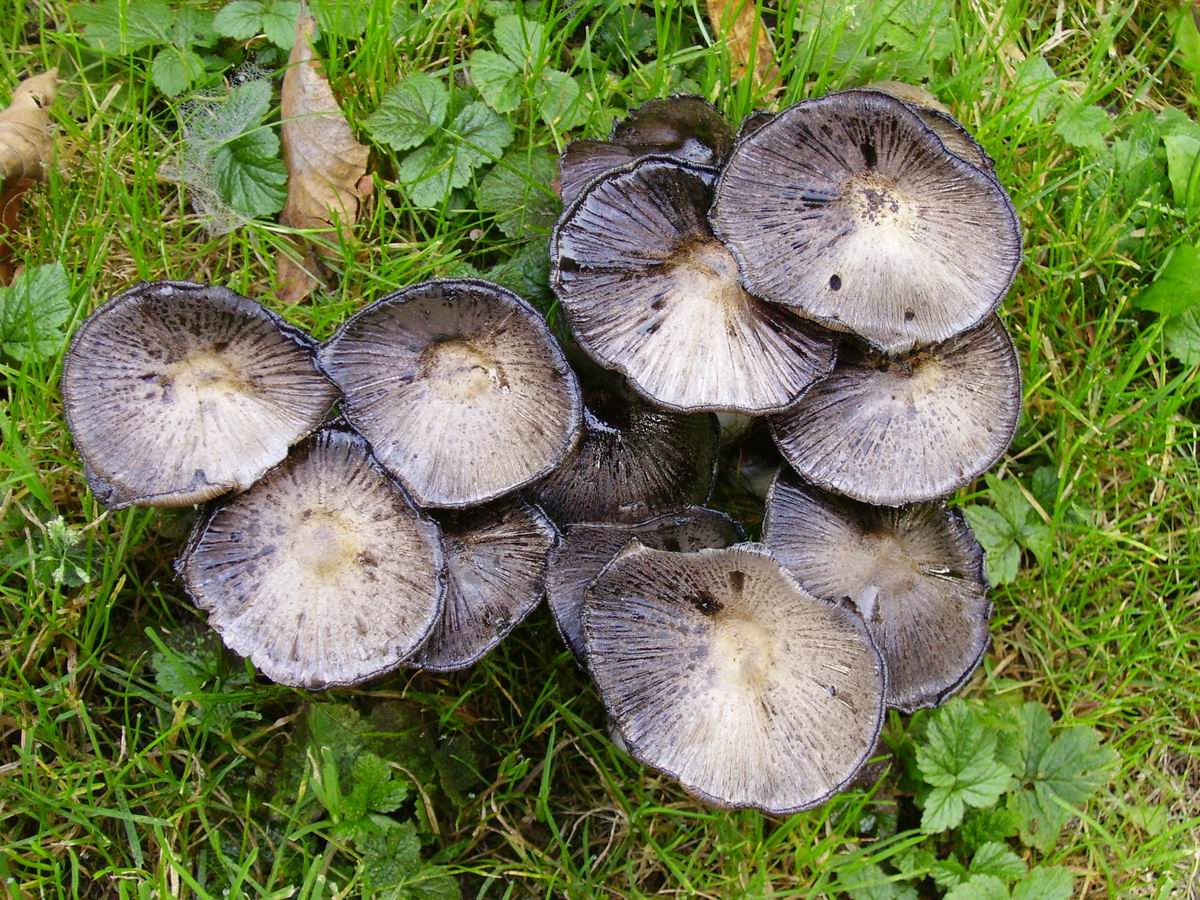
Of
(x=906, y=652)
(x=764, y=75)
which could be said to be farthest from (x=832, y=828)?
(x=764, y=75)

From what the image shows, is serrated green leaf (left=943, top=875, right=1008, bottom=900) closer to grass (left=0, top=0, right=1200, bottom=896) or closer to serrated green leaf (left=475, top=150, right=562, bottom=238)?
grass (left=0, top=0, right=1200, bottom=896)

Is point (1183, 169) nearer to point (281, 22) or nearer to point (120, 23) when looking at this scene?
point (281, 22)

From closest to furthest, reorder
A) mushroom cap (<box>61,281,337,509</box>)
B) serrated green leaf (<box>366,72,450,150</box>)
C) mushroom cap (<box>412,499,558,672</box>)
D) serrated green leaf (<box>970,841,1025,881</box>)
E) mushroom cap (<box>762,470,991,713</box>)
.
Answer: mushroom cap (<box>61,281,337,509</box>) → mushroom cap (<box>412,499,558,672</box>) → mushroom cap (<box>762,470,991,713</box>) → serrated green leaf (<box>970,841,1025,881</box>) → serrated green leaf (<box>366,72,450,150</box>)

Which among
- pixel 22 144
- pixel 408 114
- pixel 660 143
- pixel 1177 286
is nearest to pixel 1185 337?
pixel 1177 286

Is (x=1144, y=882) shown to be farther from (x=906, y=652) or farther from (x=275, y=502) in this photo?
(x=275, y=502)

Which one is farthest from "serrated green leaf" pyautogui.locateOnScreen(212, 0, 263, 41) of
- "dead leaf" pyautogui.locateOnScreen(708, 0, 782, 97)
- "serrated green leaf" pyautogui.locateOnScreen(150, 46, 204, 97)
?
"dead leaf" pyautogui.locateOnScreen(708, 0, 782, 97)

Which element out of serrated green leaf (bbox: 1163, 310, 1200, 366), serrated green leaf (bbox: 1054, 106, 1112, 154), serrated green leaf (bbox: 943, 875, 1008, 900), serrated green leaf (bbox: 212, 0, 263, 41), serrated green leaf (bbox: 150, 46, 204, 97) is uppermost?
serrated green leaf (bbox: 1054, 106, 1112, 154)

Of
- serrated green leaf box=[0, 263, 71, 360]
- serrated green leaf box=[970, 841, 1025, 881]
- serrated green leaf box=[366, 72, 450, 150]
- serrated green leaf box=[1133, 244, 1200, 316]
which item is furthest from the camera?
serrated green leaf box=[1133, 244, 1200, 316]
